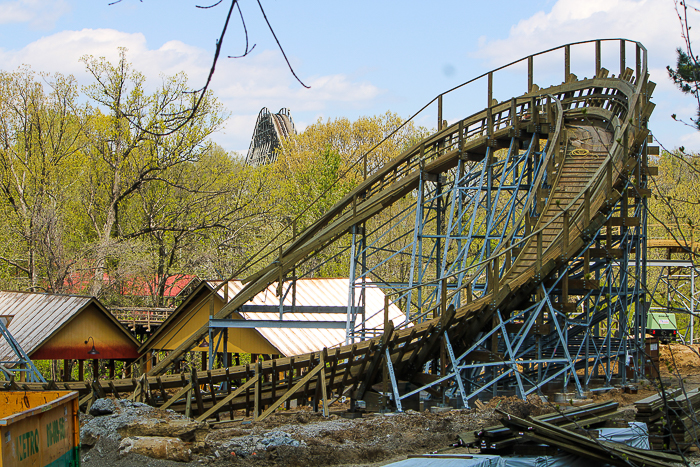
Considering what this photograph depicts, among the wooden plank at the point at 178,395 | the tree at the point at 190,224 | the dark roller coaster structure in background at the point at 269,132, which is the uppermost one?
the dark roller coaster structure in background at the point at 269,132

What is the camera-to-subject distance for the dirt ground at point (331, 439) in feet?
36.1

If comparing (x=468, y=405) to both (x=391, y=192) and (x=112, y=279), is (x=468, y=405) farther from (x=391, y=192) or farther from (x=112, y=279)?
(x=112, y=279)

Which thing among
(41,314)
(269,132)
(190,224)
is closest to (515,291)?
(41,314)

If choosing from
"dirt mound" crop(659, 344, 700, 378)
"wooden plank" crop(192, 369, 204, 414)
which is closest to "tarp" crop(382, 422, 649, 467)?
"wooden plank" crop(192, 369, 204, 414)

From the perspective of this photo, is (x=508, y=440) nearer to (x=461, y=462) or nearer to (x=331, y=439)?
(x=461, y=462)

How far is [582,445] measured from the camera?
29.9 feet

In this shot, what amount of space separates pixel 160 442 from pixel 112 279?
24752mm

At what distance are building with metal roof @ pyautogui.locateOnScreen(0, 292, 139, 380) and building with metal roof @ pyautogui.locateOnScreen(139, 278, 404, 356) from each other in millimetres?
1349

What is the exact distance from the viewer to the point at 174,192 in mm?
38000

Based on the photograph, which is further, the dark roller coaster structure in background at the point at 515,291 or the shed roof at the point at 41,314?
the shed roof at the point at 41,314

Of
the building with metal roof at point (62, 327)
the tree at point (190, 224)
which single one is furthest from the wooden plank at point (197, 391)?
the tree at point (190, 224)

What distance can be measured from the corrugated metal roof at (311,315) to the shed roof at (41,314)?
453 cm

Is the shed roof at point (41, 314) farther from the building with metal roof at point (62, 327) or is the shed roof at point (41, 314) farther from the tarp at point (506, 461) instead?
the tarp at point (506, 461)

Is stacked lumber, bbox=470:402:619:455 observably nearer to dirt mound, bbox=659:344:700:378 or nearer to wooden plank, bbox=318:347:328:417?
wooden plank, bbox=318:347:328:417
